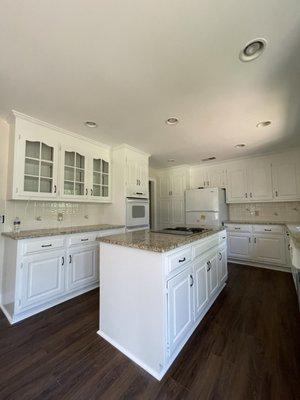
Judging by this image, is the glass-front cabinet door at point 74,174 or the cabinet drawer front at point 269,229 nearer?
the glass-front cabinet door at point 74,174

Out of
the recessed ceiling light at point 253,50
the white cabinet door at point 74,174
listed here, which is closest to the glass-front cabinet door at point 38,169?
the white cabinet door at point 74,174

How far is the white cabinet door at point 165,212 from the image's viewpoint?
5.00 m

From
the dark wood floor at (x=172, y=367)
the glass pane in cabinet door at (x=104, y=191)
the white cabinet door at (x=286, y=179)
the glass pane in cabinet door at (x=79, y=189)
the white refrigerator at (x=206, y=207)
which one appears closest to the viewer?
the dark wood floor at (x=172, y=367)

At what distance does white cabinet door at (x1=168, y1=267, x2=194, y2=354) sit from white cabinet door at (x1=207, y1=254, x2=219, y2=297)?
1.68 ft

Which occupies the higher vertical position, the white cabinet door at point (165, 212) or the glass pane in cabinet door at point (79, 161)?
the glass pane in cabinet door at point (79, 161)

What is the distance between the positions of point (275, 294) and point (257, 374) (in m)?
1.55

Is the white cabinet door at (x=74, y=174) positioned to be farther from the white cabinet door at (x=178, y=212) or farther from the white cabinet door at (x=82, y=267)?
the white cabinet door at (x=178, y=212)

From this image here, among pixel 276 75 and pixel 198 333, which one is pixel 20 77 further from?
pixel 198 333

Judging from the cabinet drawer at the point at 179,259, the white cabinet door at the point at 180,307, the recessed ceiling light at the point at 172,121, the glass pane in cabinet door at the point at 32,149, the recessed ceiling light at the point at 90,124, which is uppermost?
the recessed ceiling light at the point at 90,124

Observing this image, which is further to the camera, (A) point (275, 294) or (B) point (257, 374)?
(A) point (275, 294)

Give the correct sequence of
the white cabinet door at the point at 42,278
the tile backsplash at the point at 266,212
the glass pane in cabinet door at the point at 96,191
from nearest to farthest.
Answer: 1. the white cabinet door at the point at 42,278
2. the glass pane in cabinet door at the point at 96,191
3. the tile backsplash at the point at 266,212

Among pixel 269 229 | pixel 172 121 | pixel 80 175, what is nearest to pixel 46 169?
pixel 80 175

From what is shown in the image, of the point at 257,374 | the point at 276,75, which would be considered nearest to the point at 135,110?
the point at 276,75

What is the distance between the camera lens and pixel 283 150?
146 inches
